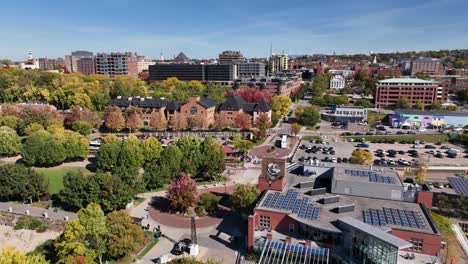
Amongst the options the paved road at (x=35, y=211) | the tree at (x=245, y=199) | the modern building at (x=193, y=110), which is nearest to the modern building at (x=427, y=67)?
the modern building at (x=193, y=110)

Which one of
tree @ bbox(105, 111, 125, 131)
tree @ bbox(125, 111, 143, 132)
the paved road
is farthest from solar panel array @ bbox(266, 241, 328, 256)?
tree @ bbox(105, 111, 125, 131)

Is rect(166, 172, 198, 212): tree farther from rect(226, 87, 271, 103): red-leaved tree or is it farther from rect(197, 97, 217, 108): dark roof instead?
rect(226, 87, 271, 103): red-leaved tree

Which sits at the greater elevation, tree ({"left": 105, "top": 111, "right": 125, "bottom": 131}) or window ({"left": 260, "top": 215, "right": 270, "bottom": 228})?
tree ({"left": 105, "top": 111, "right": 125, "bottom": 131})

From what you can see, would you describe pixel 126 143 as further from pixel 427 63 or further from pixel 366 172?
pixel 427 63

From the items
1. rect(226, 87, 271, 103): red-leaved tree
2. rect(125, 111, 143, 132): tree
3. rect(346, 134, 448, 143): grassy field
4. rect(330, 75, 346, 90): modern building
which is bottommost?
rect(346, 134, 448, 143): grassy field

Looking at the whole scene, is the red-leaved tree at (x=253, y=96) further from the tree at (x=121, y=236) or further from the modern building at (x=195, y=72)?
the tree at (x=121, y=236)

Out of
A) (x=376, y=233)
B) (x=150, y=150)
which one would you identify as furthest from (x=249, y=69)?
(x=376, y=233)
